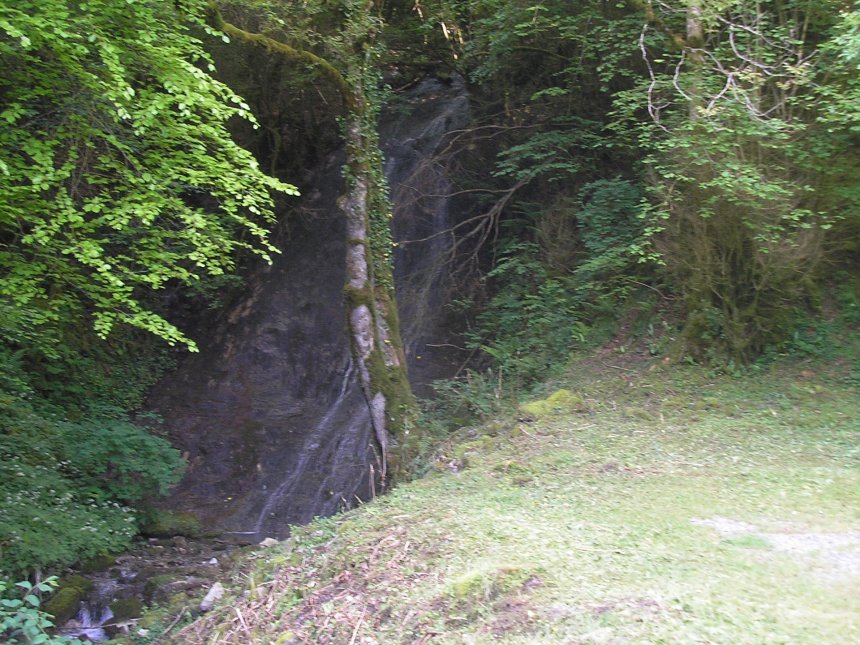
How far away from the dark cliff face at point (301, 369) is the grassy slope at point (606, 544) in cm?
557

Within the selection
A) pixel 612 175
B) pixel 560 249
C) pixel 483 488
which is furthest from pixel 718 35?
pixel 483 488

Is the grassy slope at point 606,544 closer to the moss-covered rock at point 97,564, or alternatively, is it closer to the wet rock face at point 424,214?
the moss-covered rock at point 97,564

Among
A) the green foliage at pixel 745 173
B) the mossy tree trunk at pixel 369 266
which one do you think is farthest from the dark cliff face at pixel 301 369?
the green foliage at pixel 745 173

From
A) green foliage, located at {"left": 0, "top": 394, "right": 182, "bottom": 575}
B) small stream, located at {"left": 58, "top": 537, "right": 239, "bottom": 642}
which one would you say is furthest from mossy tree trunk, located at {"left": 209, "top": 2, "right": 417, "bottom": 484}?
green foliage, located at {"left": 0, "top": 394, "right": 182, "bottom": 575}

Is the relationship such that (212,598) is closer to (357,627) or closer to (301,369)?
(357,627)

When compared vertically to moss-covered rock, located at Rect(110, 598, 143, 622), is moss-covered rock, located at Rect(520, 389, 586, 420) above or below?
above

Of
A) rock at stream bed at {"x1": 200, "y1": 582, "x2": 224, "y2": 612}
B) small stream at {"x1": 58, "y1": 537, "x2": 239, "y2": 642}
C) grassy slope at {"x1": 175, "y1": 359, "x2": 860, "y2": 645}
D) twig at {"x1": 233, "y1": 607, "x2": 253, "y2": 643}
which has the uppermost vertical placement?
grassy slope at {"x1": 175, "y1": 359, "x2": 860, "y2": 645}

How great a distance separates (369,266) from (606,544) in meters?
7.51

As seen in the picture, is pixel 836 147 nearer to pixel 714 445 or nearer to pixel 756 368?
pixel 756 368

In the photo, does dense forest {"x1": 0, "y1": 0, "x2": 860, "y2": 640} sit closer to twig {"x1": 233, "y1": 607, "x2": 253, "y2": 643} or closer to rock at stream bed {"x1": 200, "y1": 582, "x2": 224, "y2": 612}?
rock at stream bed {"x1": 200, "y1": 582, "x2": 224, "y2": 612}

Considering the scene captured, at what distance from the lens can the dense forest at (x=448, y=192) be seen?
7.71 meters

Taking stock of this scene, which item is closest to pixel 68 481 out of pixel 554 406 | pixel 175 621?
pixel 175 621

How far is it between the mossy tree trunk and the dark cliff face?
2465mm

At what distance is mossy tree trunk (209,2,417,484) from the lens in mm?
11492
